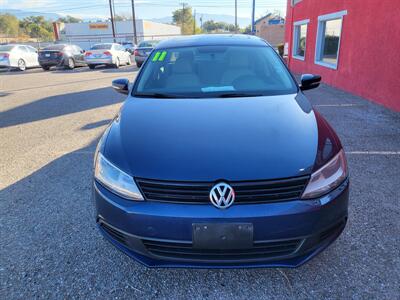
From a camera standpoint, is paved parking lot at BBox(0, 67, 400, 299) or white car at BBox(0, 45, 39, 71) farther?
white car at BBox(0, 45, 39, 71)

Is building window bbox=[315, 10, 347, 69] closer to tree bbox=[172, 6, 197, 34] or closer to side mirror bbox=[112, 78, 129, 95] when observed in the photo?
side mirror bbox=[112, 78, 129, 95]

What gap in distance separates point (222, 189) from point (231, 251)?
0.36 meters

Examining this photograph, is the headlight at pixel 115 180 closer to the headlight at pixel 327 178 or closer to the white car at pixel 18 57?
the headlight at pixel 327 178

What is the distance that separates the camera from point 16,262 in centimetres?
228

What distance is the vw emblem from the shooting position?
166 centimetres

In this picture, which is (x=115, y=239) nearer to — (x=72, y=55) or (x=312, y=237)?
(x=312, y=237)

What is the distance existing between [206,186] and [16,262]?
1.64m

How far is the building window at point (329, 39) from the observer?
9095mm

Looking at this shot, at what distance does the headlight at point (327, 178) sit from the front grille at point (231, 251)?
29 centimetres

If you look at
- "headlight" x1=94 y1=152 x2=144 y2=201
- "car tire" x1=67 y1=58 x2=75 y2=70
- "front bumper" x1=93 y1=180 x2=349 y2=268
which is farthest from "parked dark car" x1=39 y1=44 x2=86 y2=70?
"front bumper" x1=93 y1=180 x2=349 y2=268

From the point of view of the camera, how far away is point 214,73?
119 inches

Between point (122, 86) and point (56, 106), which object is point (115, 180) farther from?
→ point (56, 106)

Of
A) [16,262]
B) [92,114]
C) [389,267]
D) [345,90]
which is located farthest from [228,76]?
[345,90]

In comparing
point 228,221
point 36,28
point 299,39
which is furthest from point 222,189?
point 36,28
